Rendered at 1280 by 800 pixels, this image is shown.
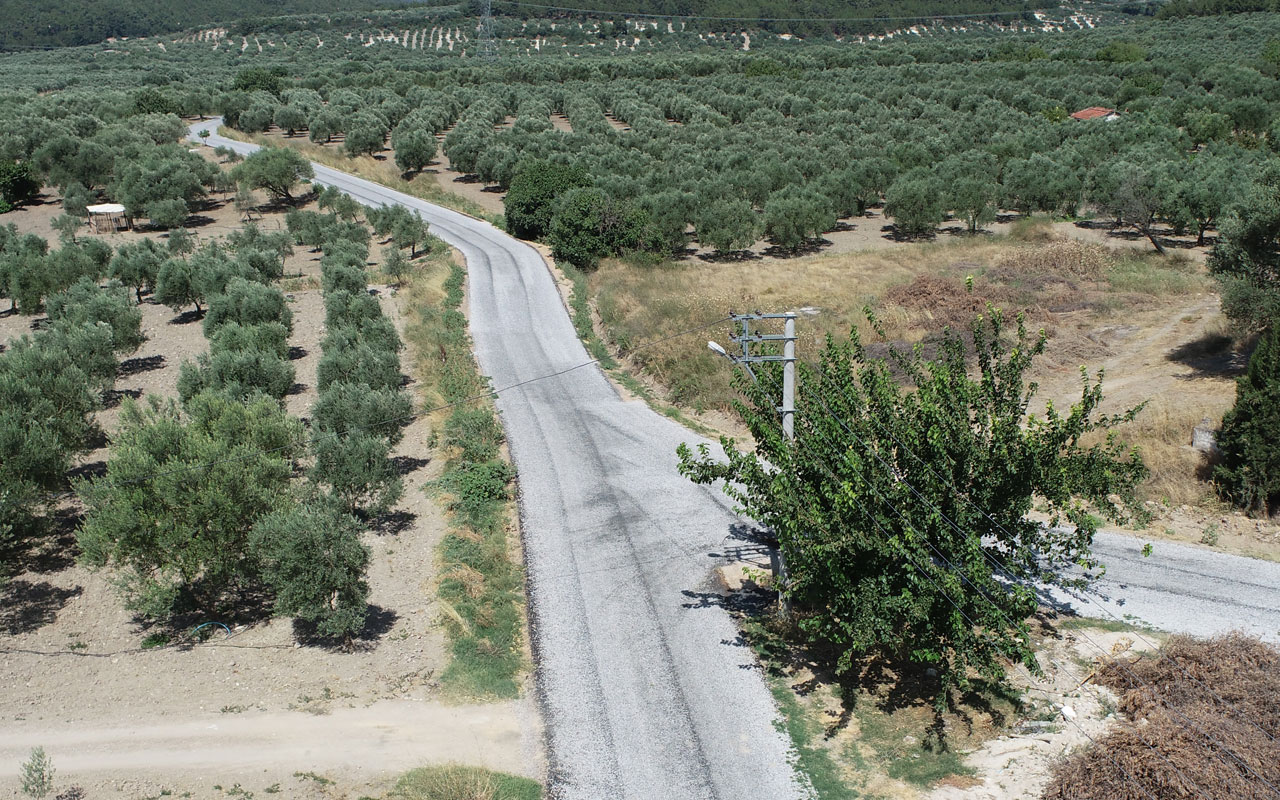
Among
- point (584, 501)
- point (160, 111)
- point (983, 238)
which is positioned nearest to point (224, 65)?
point (160, 111)

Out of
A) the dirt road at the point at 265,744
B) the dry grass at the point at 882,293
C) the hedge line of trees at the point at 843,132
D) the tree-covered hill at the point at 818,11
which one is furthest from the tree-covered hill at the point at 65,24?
the dirt road at the point at 265,744

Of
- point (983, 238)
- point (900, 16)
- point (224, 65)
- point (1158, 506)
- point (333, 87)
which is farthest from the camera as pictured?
point (900, 16)

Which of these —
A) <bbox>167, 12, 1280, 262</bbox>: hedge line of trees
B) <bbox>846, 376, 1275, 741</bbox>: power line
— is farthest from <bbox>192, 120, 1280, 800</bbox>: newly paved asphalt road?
<bbox>167, 12, 1280, 262</bbox>: hedge line of trees

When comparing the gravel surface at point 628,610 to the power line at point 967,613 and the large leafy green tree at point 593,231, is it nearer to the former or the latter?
the power line at point 967,613

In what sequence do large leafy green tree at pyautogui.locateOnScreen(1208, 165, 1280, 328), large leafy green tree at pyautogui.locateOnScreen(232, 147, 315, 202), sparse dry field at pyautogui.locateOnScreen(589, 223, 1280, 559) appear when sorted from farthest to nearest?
large leafy green tree at pyautogui.locateOnScreen(232, 147, 315, 202) → large leafy green tree at pyautogui.locateOnScreen(1208, 165, 1280, 328) → sparse dry field at pyautogui.locateOnScreen(589, 223, 1280, 559)

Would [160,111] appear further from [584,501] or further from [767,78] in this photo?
[584,501]

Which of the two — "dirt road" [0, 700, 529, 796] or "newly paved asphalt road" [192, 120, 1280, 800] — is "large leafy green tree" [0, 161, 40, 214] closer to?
"newly paved asphalt road" [192, 120, 1280, 800]
